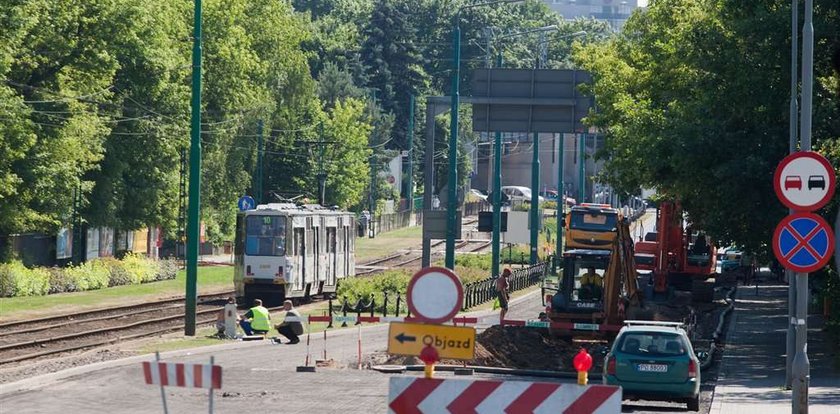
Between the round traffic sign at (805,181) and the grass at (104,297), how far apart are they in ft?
90.2

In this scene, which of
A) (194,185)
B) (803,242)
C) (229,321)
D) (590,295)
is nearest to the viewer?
(803,242)

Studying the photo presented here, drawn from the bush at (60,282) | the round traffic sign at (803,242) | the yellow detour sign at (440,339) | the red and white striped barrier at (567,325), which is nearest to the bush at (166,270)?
the bush at (60,282)

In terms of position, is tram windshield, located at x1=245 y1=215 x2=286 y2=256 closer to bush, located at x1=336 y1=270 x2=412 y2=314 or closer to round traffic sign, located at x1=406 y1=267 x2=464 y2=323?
bush, located at x1=336 y1=270 x2=412 y2=314

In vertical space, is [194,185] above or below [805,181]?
above

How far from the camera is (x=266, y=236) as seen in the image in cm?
4831

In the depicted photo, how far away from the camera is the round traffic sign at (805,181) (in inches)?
701

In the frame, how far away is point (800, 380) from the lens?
63.1 feet

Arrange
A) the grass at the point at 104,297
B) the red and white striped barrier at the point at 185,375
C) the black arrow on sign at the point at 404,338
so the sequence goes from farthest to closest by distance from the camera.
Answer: the grass at the point at 104,297
the red and white striped barrier at the point at 185,375
the black arrow on sign at the point at 404,338

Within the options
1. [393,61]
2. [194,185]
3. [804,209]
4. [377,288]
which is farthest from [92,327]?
[393,61]

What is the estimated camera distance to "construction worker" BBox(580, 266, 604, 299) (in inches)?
1463

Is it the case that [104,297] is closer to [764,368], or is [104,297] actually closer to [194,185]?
[194,185]

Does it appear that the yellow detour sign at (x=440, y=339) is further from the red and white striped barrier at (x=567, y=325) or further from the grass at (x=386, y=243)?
the grass at (x=386, y=243)

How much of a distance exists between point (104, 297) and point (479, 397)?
3915 cm

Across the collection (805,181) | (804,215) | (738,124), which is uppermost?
(738,124)
